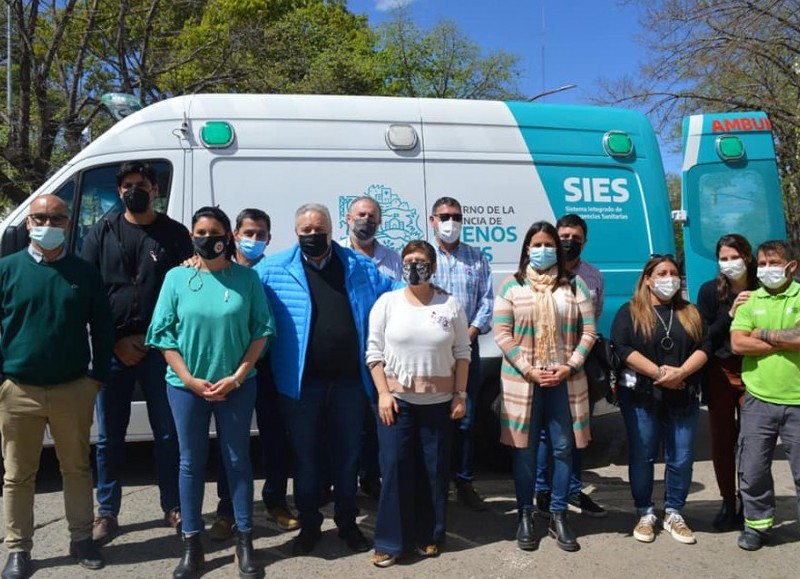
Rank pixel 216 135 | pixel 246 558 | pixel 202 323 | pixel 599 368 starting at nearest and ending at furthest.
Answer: pixel 202 323 < pixel 246 558 < pixel 599 368 < pixel 216 135

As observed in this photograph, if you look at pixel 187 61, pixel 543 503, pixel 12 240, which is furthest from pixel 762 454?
pixel 187 61

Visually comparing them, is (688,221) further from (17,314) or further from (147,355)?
(17,314)

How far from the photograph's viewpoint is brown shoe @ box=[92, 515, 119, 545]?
3.90 m

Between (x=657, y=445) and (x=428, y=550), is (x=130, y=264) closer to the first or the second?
(x=428, y=550)

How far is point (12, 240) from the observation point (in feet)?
13.3

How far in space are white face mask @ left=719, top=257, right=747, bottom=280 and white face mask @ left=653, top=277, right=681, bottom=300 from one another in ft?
1.32

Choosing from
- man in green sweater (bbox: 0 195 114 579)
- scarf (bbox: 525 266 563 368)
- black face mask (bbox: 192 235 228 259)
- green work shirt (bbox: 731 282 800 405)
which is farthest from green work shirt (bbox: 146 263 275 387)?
green work shirt (bbox: 731 282 800 405)

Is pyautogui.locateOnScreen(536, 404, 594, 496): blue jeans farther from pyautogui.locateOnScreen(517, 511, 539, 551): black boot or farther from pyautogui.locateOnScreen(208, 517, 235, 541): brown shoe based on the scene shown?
pyautogui.locateOnScreen(208, 517, 235, 541): brown shoe

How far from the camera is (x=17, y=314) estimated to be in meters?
3.37

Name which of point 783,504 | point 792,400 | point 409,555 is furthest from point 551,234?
point 783,504

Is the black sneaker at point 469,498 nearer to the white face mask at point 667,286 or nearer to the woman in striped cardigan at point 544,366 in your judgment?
the woman in striped cardigan at point 544,366

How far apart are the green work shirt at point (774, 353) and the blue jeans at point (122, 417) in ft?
10.8

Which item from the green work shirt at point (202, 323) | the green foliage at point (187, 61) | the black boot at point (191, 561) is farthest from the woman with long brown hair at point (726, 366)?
the green foliage at point (187, 61)

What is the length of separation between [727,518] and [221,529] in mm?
3017
